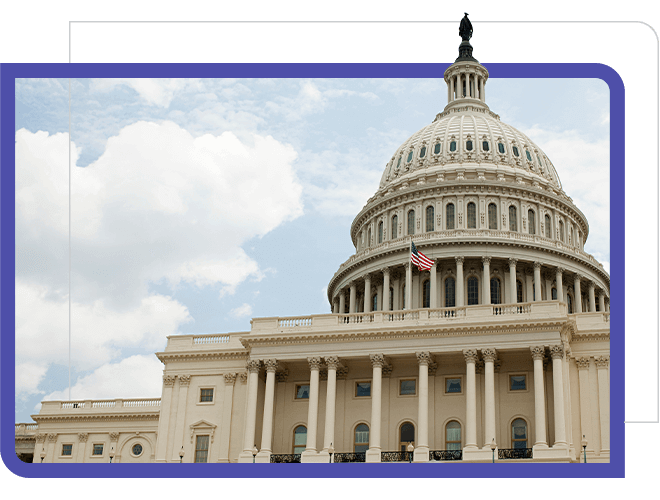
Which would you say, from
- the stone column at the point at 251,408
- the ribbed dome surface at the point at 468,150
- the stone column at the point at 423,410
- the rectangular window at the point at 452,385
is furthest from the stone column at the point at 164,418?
the ribbed dome surface at the point at 468,150

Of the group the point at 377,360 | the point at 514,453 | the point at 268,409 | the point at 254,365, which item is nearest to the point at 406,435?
the point at 377,360

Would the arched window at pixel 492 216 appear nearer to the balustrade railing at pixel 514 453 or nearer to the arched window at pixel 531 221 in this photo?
the arched window at pixel 531 221

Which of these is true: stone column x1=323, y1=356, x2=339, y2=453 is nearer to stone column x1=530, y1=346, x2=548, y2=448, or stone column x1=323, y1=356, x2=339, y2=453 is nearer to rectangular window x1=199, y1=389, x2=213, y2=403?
rectangular window x1=199, y1=389, x2=213, y2=403

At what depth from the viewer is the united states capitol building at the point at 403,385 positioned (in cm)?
5481

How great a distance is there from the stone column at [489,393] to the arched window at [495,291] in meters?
22.6

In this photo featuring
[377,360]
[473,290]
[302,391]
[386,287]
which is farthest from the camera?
[386,287]

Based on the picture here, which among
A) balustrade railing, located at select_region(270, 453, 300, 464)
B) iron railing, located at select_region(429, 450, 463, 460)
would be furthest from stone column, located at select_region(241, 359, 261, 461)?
iron railing, located at select_region(429, 450, 463, 460)

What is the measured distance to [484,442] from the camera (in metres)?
55.5

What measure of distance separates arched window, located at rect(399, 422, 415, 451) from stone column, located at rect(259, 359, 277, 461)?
8625mm

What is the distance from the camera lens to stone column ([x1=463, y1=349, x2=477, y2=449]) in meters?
53.5

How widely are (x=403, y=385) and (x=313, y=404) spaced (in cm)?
638

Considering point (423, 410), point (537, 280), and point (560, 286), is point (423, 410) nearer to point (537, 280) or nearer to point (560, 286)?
point (537, 280)

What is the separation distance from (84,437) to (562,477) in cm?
5675

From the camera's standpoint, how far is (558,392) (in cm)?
5322
